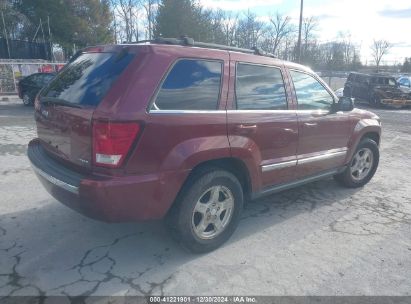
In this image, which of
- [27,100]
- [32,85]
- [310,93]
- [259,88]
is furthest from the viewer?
[27,100]

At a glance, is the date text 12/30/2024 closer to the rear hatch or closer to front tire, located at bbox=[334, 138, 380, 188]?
the rear hatch

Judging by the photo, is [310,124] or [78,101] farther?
[310,124]

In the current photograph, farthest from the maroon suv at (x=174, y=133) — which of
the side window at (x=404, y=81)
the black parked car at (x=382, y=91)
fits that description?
the side window at (x=404, y=81)

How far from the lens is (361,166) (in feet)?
17.9

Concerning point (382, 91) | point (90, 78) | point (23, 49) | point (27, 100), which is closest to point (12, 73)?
point (27, 100)

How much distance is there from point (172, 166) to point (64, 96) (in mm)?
1272

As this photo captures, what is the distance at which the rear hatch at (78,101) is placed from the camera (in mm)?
2832

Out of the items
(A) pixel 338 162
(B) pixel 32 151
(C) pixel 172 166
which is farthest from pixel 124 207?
(A) pixel 338 162

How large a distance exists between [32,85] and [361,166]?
47.8 ft

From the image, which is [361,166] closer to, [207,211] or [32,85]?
[207,211]

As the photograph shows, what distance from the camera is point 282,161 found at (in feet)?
12.9

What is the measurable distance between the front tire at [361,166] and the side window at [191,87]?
115 inches

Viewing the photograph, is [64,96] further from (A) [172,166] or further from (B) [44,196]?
(B) [44,196]

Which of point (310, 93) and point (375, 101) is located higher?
point (310, 93)
